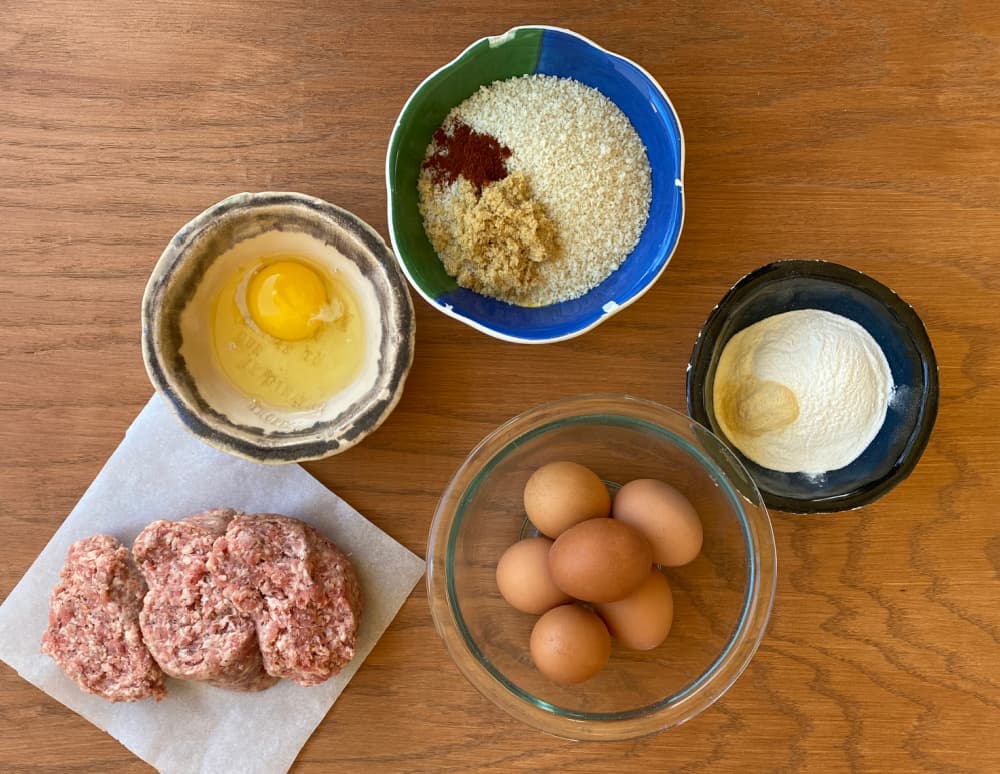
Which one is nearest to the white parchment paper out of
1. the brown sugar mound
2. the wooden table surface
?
the wooden table surface

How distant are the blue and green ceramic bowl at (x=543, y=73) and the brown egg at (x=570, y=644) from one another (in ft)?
1.34

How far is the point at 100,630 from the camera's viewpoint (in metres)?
1.25

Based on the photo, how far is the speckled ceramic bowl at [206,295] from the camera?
117cm

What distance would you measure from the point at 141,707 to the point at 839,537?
4.05 ft

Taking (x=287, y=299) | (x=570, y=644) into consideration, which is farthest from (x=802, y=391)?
(x=287, y=299)

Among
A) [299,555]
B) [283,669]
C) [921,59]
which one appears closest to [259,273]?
[299,555]

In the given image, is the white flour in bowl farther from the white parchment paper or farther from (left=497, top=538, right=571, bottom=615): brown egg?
the white parchment paper

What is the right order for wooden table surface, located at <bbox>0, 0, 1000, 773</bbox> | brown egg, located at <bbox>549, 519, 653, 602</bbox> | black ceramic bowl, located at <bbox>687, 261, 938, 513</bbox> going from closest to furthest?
brown egg, located at <bbox>549, 519, 653, 602</bbox>, black ceramic bowl, located at <bbox>687, 261, 938, 513</bbox>, wooden table surface, located at <bbox>0, 0, 1000, 773</bbox>

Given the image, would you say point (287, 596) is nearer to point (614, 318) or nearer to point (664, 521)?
point (664, 521)

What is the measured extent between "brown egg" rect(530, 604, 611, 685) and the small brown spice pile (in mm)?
491

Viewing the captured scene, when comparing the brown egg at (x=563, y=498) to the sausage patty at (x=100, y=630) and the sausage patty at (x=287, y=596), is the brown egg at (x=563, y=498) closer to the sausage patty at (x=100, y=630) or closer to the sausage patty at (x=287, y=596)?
the sausage patty at (x=287, y=596)

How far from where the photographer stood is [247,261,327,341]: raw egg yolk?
1234 millimetres

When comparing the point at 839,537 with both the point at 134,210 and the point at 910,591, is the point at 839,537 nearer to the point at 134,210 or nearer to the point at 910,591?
the point at 910,591

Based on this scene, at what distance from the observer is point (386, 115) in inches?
50.9
